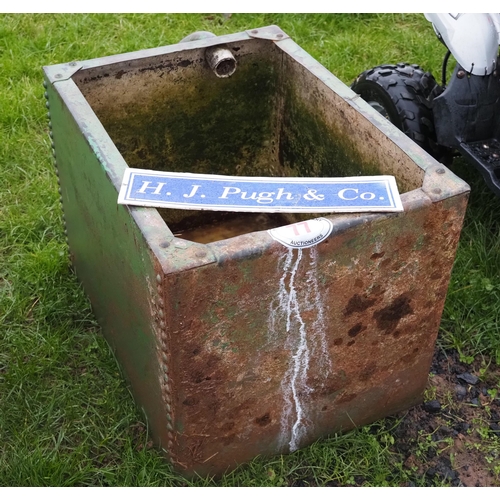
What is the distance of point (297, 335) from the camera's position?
1.94 m

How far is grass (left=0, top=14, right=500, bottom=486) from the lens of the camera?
2248 millimetres

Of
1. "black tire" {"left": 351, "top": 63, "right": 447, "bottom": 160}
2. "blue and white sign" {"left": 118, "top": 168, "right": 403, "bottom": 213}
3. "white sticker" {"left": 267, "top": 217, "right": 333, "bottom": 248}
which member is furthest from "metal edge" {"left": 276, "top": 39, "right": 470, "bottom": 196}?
"black tire" {"left": 351, "top": 63, "right": 447, "bottom": 160}

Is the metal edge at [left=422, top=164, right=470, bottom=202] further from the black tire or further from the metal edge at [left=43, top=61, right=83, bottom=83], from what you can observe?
the metal edge at [left=43, top=61, right=83, bottom=83]

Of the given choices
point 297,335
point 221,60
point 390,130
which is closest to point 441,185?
point 390,130

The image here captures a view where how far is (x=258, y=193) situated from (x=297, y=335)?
0.39m

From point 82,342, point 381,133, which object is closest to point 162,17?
point 82,342

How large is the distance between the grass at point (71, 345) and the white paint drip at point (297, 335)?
0.50 ft

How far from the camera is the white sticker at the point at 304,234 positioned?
5.60 feet

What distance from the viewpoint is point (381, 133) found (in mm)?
2098

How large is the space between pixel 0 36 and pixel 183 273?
10.6ft

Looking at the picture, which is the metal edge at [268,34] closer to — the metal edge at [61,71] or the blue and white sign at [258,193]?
the metal edge at [61,71]

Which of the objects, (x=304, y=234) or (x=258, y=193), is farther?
(x=258, y=193)

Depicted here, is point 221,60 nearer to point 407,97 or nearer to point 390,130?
point 390,130

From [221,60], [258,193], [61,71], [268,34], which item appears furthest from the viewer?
[268,34]
